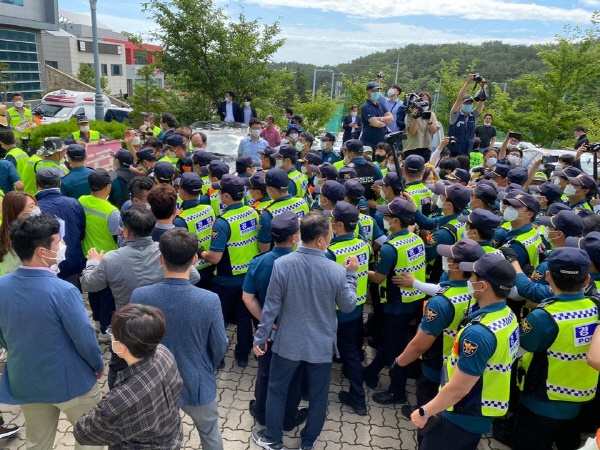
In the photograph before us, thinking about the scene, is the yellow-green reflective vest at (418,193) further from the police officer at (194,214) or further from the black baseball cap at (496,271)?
the black baseball cap at (496,271)

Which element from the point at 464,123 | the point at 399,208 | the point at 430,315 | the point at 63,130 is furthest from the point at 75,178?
the point at 464,123

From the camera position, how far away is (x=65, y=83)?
36031mm

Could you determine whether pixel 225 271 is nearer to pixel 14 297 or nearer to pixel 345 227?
pixel 345 227

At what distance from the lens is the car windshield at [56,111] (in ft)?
66.2

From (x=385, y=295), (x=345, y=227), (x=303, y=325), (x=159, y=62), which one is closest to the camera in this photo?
(x=303, y=325)

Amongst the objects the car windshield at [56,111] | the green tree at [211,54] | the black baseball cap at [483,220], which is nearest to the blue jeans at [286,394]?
the black baseball cap at [483,220]

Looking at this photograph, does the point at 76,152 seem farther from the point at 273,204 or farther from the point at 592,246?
the point at 592,246

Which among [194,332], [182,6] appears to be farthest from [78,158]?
[182,6]

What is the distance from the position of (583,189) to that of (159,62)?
42.2 feet

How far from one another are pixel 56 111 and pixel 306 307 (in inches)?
843

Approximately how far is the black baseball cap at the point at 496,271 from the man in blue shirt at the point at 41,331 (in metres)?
2.48

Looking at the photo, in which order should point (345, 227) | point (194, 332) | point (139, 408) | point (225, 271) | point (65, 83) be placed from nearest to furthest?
point (139, 408) < point (194, 332) < point (345, 227) < point (225, 271) < point (65, 83)

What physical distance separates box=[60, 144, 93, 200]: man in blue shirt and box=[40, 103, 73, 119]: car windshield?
16.7 meters

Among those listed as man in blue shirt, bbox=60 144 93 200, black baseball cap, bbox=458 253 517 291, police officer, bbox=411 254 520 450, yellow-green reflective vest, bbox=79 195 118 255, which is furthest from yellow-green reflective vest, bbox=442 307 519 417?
man in blue shirt, bbox=60 144 93 200
